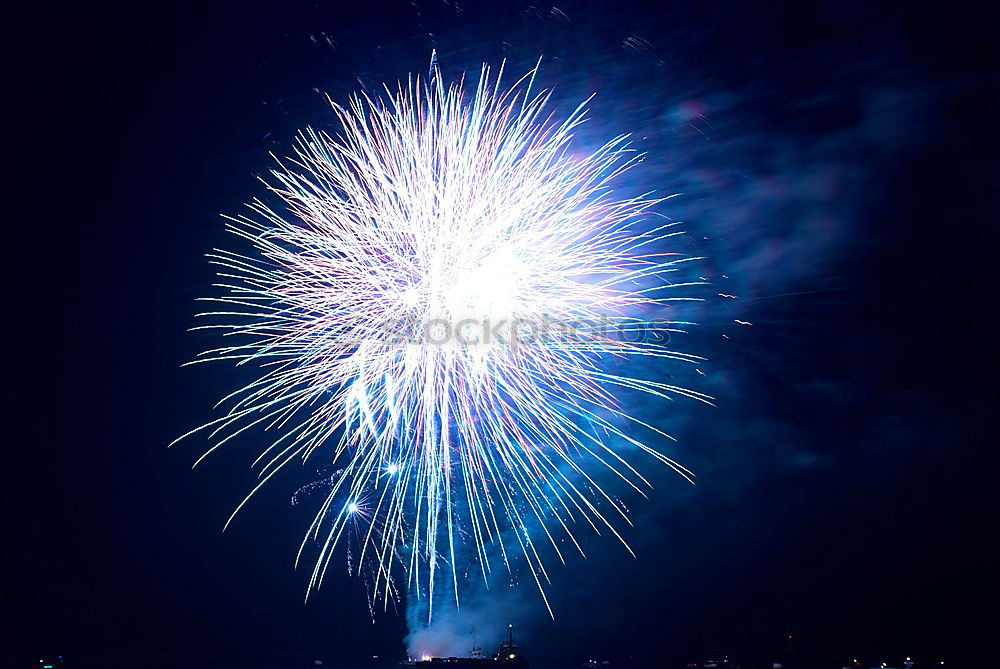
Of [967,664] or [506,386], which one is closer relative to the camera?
[506,386]

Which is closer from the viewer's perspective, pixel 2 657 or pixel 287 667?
pixel 2 657

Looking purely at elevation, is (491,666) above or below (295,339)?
above

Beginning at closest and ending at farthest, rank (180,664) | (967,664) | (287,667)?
(967,664)
(287,667)
(180,664)

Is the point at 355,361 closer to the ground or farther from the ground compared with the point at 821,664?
closer to the ground

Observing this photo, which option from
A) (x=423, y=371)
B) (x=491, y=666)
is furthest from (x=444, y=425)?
(x=491, y=666)

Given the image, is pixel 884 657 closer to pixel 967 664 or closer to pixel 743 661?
pixel 967 664

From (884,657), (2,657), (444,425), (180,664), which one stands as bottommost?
(444,425)

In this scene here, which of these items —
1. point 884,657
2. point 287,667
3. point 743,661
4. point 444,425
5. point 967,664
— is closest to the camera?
point 444,425

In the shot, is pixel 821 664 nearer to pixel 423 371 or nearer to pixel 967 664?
pixel 967 664

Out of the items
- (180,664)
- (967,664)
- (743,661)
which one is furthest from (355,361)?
(180,664)
